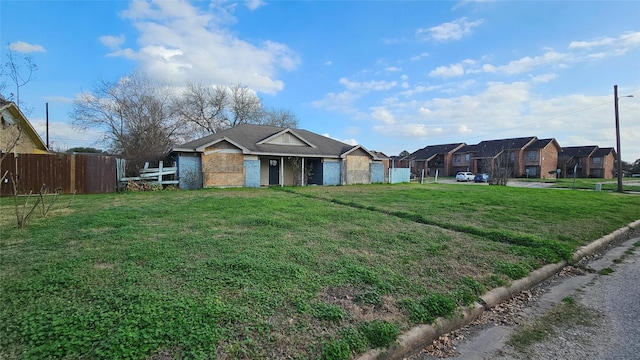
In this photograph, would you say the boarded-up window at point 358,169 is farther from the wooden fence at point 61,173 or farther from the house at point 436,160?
the house at point 436,160

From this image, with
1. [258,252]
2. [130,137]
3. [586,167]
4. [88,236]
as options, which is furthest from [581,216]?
[586,167]

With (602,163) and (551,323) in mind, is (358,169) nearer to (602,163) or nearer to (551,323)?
(551,323)

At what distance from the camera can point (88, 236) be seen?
5.46 metres

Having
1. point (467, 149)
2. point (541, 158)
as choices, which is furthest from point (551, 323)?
point (467, 149)

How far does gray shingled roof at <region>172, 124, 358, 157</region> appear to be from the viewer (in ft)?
60.9

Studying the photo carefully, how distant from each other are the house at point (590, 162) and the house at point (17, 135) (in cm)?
6461

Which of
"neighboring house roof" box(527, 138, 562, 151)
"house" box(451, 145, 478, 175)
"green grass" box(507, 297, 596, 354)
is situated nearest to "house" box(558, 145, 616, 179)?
"neighboring house roof" box(527, 138, 562, 151)

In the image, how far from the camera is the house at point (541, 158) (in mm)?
44906

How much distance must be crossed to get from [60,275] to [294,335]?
3100 millimetres

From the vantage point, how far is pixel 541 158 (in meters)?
44.8

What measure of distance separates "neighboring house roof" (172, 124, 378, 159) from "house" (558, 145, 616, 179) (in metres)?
43.5

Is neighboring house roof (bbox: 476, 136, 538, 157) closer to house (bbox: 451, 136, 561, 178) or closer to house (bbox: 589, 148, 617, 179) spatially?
house (bbox: 451, 136, 561, 178)

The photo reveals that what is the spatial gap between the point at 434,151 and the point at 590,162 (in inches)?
960

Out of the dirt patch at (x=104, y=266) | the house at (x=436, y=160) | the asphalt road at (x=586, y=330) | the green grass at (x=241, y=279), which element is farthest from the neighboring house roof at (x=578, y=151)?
the dirt patch at (x=104, y=266)
